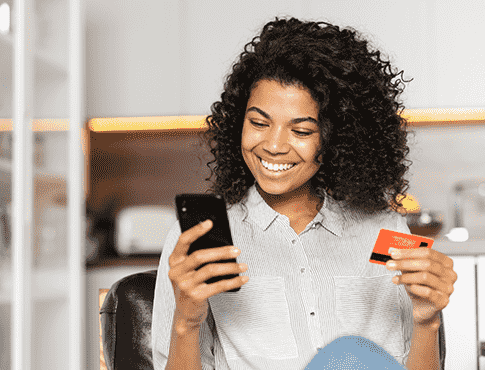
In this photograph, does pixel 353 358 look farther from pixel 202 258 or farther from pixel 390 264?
pixel 202 258

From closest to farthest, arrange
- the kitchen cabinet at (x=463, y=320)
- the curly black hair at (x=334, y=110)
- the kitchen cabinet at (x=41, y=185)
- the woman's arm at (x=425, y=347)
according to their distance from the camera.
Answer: the woman's arm at (x=425, y=347), the curly black hair at (x=334, y=110), the kitchen cabinet at (x=41, y=185), the kitchen cabinet at (x=463, y=320)

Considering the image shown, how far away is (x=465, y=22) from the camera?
251cm

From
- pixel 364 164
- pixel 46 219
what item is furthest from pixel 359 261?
pixel 46 219

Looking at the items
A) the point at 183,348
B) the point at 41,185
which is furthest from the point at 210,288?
the point at 41,185

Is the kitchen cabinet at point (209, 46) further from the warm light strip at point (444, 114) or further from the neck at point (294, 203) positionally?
the neck at point (294, 203)

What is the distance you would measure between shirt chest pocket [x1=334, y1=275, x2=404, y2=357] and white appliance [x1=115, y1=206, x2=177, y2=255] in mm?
1703

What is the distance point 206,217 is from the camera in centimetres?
74

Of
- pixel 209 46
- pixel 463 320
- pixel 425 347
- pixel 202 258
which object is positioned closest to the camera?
pixel 202 258

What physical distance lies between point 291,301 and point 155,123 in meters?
1.92

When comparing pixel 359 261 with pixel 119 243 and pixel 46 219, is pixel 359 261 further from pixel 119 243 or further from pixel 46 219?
pixel 119 243

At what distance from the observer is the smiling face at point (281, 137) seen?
2.96ft

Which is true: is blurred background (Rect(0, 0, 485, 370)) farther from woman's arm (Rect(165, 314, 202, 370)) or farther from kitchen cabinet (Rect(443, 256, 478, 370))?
woman's arm (Rect(165, 314, 202, 370))

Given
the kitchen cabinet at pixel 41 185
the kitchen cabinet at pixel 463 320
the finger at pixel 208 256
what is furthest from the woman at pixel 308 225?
the kitchen cabinet at pixel 463 320

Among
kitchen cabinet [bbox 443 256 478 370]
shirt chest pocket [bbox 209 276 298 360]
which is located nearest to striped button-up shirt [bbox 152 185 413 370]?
shirt chest pocket [bbox 209 276 298 360]
